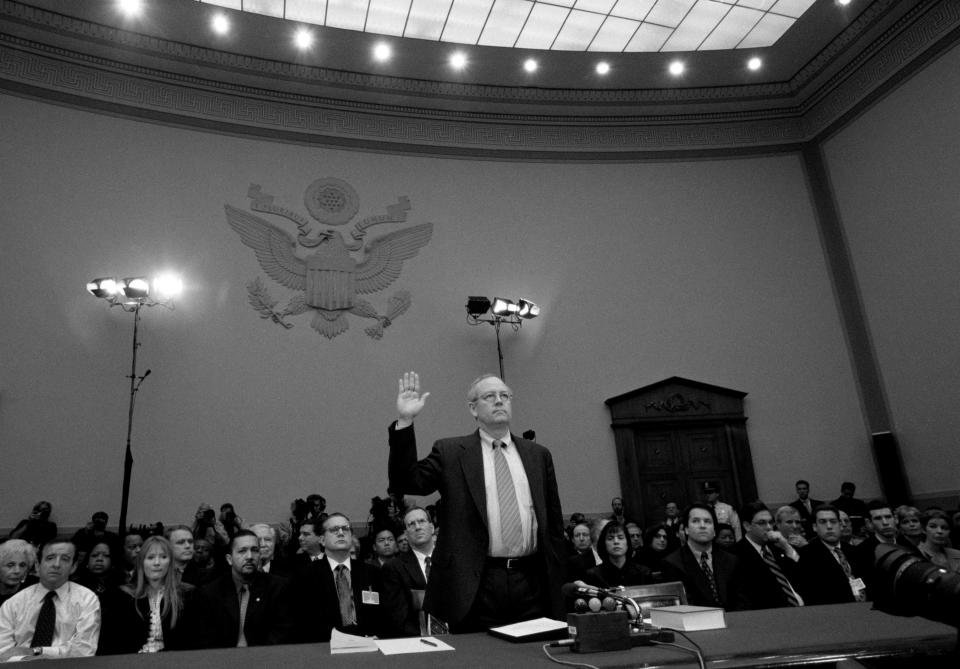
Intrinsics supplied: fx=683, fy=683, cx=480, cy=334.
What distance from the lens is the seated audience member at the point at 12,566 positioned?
410 centimetres

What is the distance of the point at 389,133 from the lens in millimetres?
9914

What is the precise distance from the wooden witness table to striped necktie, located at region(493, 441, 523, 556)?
567 mm

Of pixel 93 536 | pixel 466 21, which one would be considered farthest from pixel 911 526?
pixel 466 21

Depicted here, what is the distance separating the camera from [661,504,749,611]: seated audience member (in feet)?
13.8

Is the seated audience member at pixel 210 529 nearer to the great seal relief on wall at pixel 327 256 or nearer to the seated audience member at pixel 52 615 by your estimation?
the great seal relief on wall at pixel 327 256

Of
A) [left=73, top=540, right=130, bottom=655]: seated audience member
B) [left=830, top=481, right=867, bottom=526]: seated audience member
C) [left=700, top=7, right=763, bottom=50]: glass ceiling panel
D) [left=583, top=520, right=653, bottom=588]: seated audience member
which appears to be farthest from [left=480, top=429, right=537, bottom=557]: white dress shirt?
[left=700, top=7, right=763, bottom=50]: glass ceiling panel

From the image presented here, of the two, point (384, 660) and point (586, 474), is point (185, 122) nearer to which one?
point (586, 474)

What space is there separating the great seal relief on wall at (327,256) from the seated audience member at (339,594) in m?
4.75

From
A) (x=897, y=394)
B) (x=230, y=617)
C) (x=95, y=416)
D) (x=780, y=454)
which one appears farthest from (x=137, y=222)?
(x=897, y=394)

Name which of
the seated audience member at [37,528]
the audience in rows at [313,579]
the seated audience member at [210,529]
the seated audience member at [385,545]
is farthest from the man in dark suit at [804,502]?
the seated audience member at [37,528]

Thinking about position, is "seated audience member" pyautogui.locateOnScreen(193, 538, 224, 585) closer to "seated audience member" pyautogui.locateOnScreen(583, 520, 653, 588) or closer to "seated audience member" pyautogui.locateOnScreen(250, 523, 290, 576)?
"seated audience member" pyautogui.locateOnScreen(250, 523, 290, 576)

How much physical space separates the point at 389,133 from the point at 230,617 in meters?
7.67

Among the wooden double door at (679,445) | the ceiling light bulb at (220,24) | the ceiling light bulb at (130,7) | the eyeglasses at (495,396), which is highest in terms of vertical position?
the ceiling light bulb at (130,7)

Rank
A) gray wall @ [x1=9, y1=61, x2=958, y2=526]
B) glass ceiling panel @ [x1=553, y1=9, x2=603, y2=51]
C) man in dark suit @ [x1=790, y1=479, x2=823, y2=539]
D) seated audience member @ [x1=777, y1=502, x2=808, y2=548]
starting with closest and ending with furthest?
seated audience member @ [x1=777, y1=502, x2=808, y2=548], gray wall @ [x1=9, y1=61, x2=958, y2=526], man in dark suit @ [x1=790, y1=479, x2=823, y2=539], glass ceiling panel @ [x1=553, y1=9, x2=603, y2=51]
